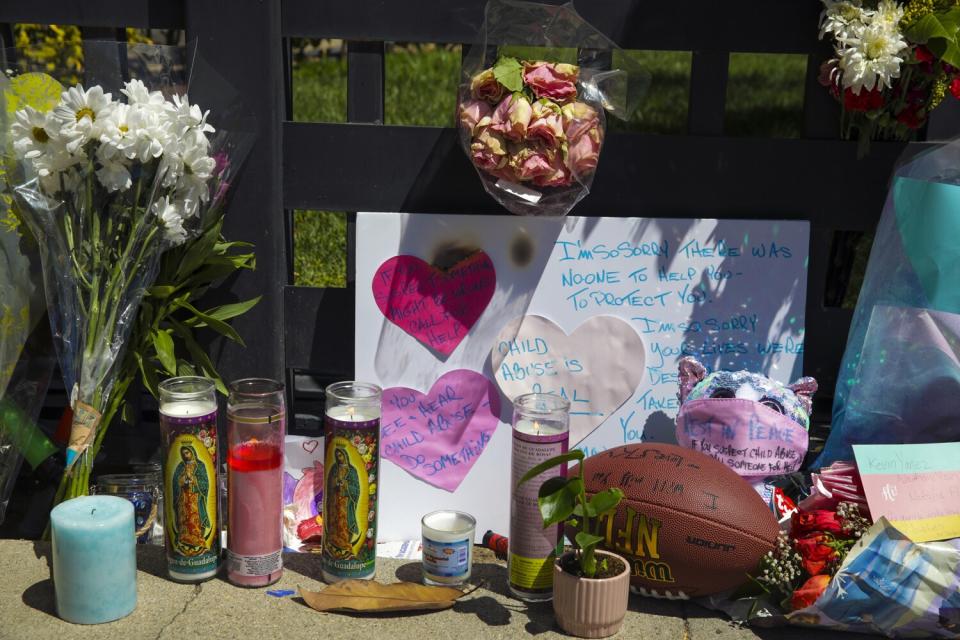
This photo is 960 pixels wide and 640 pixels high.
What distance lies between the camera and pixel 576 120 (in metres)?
2.79

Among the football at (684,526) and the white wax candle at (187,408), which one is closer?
the football at (684,526)

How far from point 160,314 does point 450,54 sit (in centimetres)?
590

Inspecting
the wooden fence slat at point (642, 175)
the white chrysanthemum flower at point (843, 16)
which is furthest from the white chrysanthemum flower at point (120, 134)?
the white chrysanthemum flower at point (843, 16)

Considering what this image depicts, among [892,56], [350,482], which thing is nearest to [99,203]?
[350,482]

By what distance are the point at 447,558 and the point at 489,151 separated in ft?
3.47

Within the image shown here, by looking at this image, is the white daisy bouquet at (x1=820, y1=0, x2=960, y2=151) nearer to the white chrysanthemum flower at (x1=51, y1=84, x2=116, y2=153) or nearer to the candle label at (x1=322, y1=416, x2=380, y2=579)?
the candle label at (x1=322, y1=416, x2=380, y2=579)

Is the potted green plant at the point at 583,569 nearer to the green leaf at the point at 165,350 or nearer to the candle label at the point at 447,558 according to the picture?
the candle label at the point at 447,558

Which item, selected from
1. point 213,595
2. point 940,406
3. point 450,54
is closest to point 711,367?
point 940,406

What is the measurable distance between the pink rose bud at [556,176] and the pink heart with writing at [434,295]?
0.28 metres

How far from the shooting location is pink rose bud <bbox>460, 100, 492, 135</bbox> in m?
2.80

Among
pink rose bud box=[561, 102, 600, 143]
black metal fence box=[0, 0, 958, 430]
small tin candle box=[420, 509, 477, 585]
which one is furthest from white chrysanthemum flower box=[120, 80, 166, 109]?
small tin candle box=[420, 509, 477, 585]

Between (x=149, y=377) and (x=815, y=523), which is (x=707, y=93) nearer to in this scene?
(x=815, y=523)

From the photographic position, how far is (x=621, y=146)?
9.75 feet

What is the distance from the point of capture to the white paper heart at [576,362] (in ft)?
9.82
